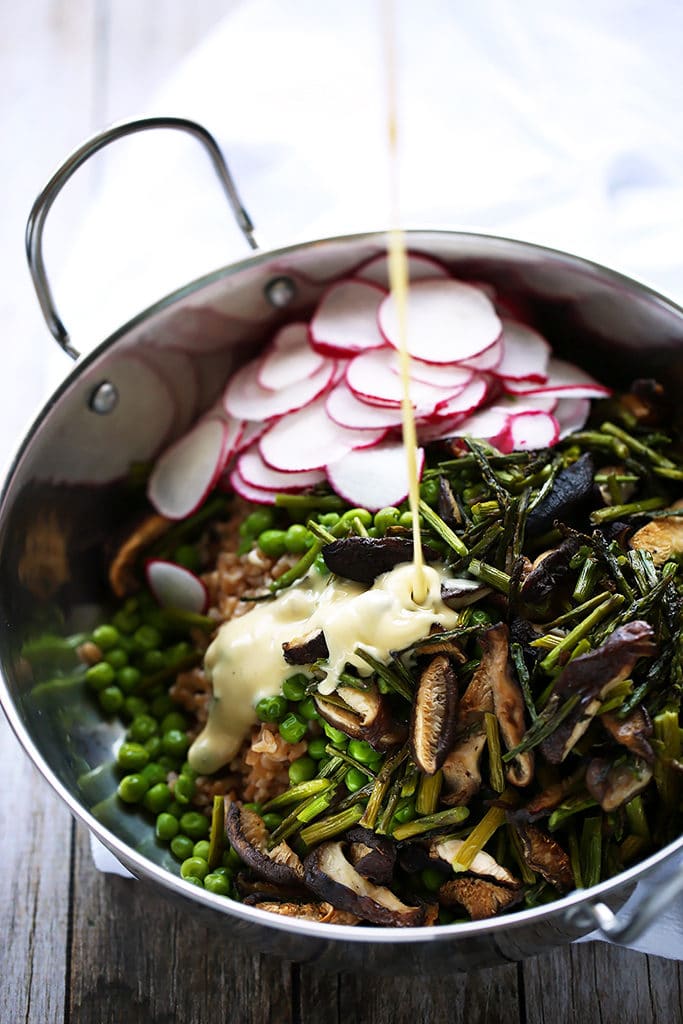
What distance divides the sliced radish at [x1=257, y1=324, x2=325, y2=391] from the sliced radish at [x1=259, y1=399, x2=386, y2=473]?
0.36 feet

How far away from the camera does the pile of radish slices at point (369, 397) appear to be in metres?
2.59

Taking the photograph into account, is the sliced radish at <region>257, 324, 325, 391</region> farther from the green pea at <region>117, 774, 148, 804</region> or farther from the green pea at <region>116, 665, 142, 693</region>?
the green pea at <region>117, 774, 148, 804</region>

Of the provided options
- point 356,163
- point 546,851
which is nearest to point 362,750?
point 546,851

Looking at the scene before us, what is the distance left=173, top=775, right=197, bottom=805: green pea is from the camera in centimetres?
251

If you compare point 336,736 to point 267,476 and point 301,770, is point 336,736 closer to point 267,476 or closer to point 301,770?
point 301,770

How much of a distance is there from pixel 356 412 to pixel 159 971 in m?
1.47

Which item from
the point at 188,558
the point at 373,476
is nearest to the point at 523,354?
the point at 373,476

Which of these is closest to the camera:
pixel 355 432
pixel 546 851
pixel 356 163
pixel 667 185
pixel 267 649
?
pixel 546 851

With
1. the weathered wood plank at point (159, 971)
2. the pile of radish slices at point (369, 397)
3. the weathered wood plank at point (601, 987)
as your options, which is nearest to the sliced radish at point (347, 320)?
the pile of radish slices at point (369, 397)

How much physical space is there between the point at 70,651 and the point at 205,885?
79 centimetres

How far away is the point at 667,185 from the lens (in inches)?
120

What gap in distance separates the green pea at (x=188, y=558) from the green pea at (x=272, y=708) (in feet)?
2.11

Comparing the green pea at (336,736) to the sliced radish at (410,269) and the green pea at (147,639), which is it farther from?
the sliced radish at (410,269)

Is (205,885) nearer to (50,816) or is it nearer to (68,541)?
(50,816)
